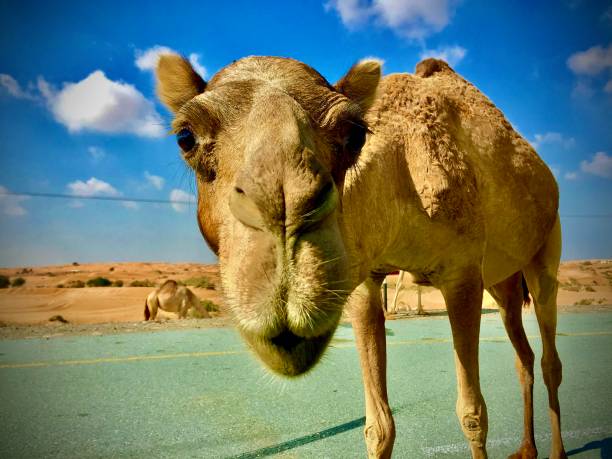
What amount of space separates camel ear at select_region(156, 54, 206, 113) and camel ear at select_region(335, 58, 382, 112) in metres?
0.76

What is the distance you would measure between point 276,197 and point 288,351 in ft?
1.62

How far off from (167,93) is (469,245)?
7.22 feet

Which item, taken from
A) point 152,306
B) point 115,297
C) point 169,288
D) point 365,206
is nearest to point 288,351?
point 365,206

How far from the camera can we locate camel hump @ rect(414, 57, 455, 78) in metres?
4.09

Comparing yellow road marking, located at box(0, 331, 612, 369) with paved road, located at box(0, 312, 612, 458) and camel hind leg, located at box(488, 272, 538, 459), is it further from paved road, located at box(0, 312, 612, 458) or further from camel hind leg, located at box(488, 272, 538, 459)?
camel hind leg, located at box(488, 272, 538, 459)

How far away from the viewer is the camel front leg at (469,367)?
2980 millimetres

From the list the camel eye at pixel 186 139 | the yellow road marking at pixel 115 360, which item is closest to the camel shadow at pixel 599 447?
the camel eye at pixel 186 139

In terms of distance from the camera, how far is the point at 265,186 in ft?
4.47

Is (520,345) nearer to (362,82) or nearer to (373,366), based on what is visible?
(373,366)

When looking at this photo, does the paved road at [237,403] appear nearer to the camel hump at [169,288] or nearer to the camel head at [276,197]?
the camel head at [276,197]

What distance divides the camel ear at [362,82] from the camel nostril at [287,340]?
1.53 metres

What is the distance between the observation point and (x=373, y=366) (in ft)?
10.1

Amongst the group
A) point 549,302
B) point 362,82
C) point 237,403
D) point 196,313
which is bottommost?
point 237,403

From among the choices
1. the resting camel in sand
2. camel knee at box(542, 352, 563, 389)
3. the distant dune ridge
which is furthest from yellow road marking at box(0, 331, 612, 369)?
the distant dune ridge
